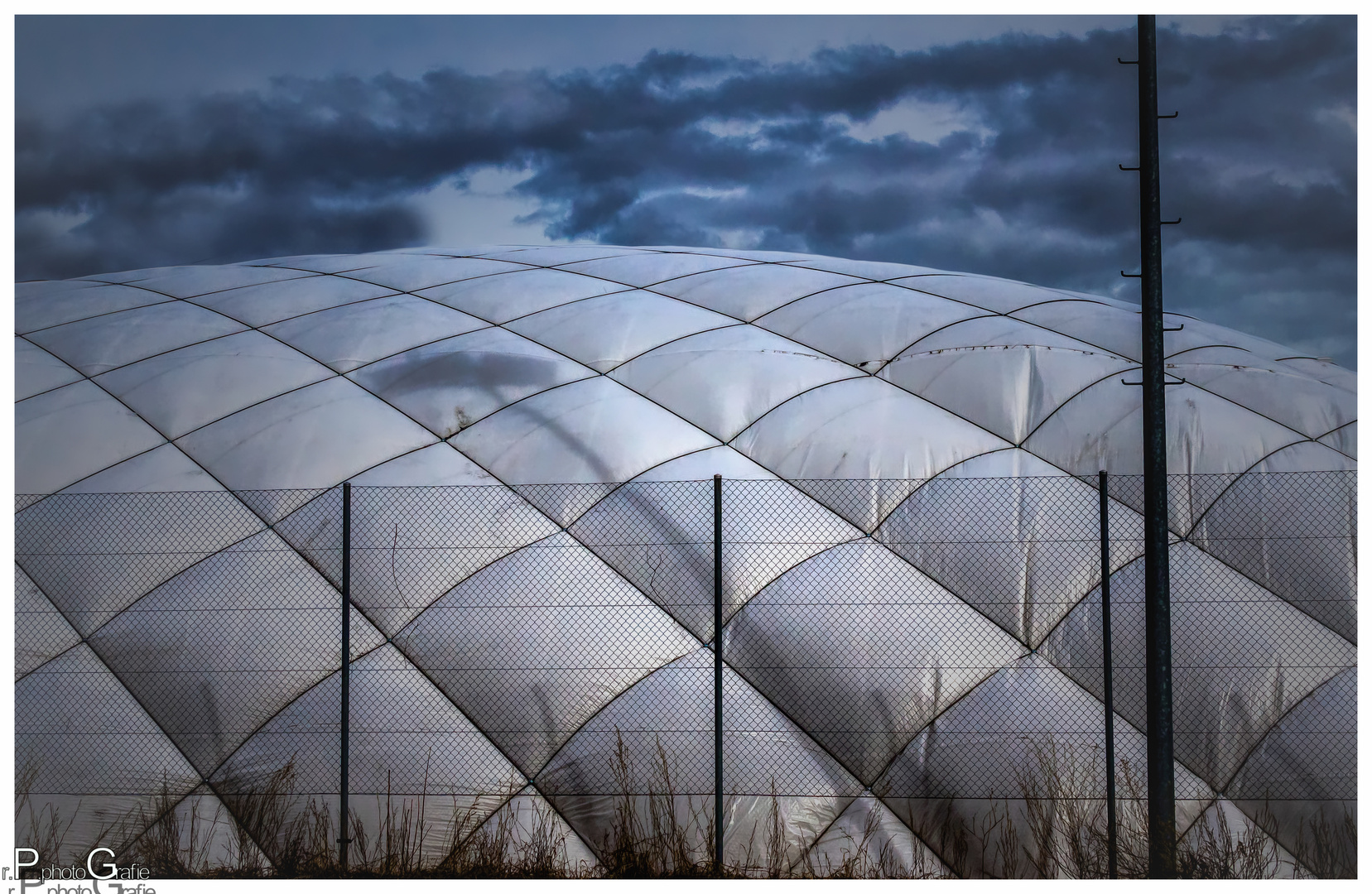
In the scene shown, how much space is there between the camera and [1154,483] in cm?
501

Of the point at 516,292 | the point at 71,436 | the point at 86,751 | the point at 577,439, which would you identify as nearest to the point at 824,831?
the point at 577,439

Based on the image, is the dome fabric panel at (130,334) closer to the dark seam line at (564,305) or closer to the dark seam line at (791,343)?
the dark seam line at (564,305)

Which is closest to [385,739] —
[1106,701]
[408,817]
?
[408,817]

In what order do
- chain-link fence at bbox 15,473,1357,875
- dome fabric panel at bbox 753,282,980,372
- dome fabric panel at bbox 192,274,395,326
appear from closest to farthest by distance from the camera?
chain-link fence at bbox 15,473,1357,875 → dome fabric panel at bbox 753,282,980,372 → dome fabric panel at bbox 192,274,395,326

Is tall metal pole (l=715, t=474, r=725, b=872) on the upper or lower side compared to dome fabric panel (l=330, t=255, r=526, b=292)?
lower

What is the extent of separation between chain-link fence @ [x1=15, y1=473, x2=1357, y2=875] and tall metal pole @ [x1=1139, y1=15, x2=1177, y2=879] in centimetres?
46

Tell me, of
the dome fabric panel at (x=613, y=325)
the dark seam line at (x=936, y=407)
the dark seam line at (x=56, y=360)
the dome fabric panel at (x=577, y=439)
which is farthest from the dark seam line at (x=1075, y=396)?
the dark seam line at (x=56, y=360)

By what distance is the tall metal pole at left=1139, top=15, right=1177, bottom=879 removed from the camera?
498 centimetres

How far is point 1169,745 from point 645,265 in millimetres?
7142

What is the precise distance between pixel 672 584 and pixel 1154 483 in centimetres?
277

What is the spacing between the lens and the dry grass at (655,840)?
527 cm

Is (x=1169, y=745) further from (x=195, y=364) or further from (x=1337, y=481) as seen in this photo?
(x=195, y=364)

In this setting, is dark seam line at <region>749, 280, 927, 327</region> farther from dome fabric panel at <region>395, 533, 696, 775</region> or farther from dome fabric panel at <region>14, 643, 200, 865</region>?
dome fabric panel at <region>14, 643, 200, 865</region>

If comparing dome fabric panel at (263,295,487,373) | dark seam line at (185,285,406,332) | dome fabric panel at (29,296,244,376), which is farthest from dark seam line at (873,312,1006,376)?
dome fabric panel at (29,296,244,376)
